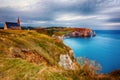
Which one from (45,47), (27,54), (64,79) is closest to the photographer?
(64,79)

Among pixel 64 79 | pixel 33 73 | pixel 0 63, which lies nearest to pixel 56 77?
pixel 64 79

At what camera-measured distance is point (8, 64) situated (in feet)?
61.0

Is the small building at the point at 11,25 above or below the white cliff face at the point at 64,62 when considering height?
above

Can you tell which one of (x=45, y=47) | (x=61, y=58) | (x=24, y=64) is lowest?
(x=61, y=58)

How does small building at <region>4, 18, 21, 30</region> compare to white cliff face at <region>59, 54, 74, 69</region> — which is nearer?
white cliff face at <region>59, 54, 74, 69</region>

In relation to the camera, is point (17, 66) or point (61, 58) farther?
point (61, 58)

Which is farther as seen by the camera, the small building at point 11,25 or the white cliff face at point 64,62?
the small building at point 11,25

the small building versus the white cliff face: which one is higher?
the small building

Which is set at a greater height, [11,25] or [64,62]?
[11,25]

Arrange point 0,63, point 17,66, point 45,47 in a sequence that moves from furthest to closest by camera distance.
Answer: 1. point 45,47
2. point 0,63
3. point 17,66

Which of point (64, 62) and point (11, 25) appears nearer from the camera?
point (64, 62)

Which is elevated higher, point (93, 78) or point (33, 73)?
point (33, 73)

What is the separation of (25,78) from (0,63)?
6851 mm

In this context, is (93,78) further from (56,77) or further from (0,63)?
(0,63)
